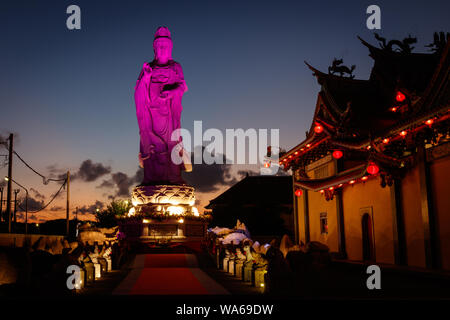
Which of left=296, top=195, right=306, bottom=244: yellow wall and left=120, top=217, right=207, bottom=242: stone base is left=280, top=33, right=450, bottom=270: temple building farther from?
left=120, top=217, right=207, bottom=242: stone base

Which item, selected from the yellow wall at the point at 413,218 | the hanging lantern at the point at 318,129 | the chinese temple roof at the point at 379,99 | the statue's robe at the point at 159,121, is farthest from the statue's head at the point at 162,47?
the yellow wall at the point at 413,218

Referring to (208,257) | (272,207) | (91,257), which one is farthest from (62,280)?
(272,207)

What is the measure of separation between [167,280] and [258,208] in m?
22.5

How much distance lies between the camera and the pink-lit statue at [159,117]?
23.8 meters

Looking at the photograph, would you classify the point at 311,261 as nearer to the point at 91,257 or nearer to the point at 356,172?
the point at 91,257

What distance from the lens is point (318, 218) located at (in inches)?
796

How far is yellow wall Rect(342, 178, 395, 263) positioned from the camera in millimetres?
14633

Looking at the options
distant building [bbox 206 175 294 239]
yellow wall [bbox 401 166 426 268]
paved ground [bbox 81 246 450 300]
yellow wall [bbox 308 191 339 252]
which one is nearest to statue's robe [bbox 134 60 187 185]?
yellow wall [bbox 308 191 339 252]

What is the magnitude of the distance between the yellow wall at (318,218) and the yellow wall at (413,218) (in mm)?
4890

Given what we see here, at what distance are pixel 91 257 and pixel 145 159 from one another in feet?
40.8

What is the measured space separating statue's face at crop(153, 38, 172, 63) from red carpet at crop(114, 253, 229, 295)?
40.8 ft

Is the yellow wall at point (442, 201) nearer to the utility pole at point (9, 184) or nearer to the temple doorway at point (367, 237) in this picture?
the temple doorway at point (367, 237)

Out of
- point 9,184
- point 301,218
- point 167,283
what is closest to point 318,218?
point 301,218

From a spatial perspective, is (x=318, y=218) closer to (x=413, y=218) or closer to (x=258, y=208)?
(x=413, y=218)
